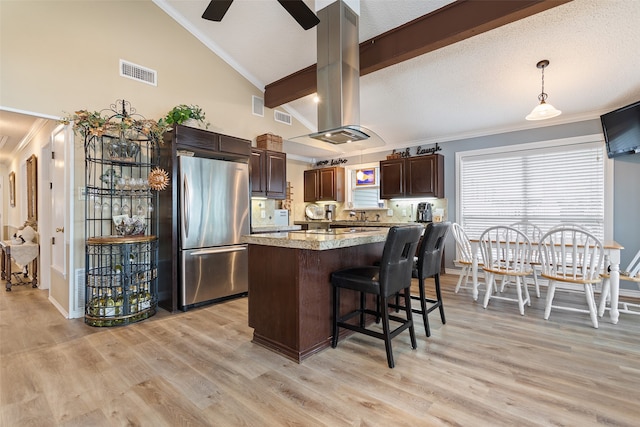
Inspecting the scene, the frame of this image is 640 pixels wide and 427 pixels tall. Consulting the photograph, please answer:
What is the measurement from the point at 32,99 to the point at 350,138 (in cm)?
327

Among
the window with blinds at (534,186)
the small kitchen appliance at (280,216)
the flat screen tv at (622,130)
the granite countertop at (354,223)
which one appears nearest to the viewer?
the flat screen tv at (622,130)

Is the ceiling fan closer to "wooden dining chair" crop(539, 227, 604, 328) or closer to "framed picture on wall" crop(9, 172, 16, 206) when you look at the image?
"wooden dining chair" crop(539, 227, 604, 328)

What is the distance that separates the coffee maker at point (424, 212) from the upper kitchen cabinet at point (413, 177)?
24 cm

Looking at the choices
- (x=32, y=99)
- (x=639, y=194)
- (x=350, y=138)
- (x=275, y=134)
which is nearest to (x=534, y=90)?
(x=639, y=194)

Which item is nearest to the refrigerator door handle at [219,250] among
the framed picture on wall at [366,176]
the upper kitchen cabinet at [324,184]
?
the upper kitchen cabinet at [324,184]

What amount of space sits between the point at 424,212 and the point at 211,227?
144 inches

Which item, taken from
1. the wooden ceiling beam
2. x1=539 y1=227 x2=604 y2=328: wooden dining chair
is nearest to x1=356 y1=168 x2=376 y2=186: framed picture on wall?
the wooden ceiling beam

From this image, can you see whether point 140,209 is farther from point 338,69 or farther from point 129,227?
point 338,69

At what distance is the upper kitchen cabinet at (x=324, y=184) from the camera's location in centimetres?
665

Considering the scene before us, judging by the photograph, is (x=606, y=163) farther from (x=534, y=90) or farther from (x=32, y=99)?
(x=32, y=99)

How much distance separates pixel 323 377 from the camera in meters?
2.08

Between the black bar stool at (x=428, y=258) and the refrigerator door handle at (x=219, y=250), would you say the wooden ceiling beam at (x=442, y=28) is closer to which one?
the black bar stool at (x=428, y=258)

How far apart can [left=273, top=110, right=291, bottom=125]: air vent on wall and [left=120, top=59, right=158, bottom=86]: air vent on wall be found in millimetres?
2083

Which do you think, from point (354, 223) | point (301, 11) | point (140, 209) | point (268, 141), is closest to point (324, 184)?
point (354, 223)
